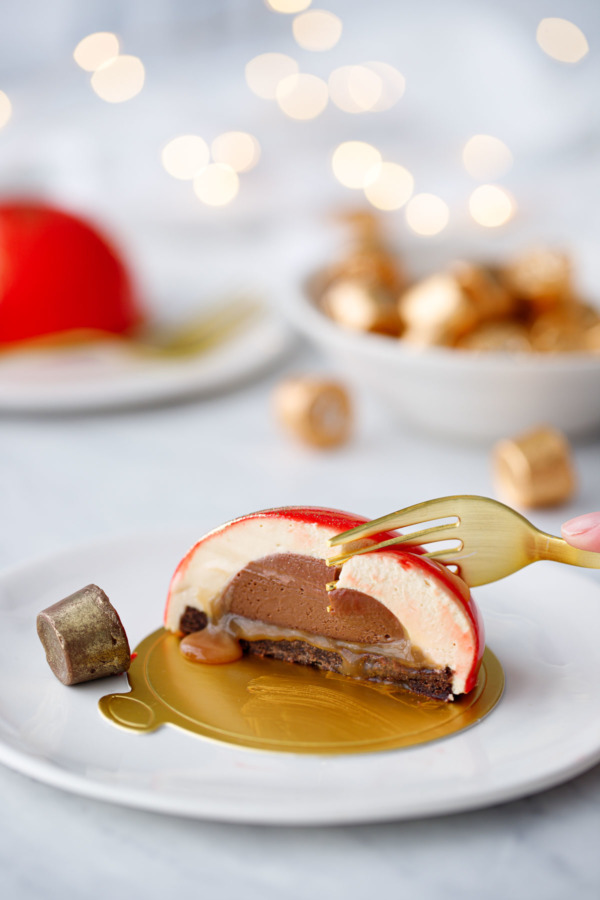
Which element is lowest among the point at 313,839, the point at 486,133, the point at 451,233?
the point at 313,839

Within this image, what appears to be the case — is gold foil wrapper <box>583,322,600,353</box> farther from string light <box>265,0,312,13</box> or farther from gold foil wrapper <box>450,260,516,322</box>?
string light <box>265,0,312,13</box>

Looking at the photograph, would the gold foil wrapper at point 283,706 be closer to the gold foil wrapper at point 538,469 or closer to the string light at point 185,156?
the gold foil wrapper at point 538,469

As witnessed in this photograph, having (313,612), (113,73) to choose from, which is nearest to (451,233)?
(313,612)

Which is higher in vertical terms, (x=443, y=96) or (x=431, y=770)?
(x=443, y=96)

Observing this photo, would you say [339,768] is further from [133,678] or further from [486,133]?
[486,133]

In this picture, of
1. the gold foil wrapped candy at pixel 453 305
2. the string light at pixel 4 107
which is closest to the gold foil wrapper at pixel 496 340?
the gold foil wrapped candy at pixel 453 305

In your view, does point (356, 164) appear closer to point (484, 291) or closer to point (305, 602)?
point (484, 291)

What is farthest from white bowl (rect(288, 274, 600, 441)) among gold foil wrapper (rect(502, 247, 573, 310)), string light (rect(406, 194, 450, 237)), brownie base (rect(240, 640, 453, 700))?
string light (rect(406, 194, 450, 237))
